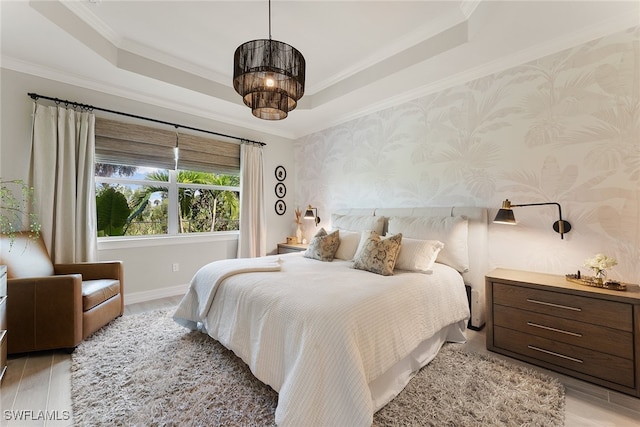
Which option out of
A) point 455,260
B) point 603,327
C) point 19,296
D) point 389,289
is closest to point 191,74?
point 19,296

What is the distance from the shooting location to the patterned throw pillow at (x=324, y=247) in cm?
Result: 286

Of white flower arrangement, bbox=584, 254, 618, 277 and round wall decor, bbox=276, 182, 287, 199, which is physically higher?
round wall decor, bbox=276, 182, 287, 199

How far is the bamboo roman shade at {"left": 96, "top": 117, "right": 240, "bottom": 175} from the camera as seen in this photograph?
315cm

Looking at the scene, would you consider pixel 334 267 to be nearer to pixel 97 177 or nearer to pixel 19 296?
pixel 19 296

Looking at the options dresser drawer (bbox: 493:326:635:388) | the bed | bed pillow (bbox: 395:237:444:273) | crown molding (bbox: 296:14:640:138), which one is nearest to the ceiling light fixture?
the bed

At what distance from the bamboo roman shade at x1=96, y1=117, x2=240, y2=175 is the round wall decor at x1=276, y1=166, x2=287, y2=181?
2.36 ft

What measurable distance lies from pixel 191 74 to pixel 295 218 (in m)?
2.69

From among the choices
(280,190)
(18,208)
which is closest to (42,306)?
(18,208)

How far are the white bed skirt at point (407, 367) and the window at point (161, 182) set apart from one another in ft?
10.8

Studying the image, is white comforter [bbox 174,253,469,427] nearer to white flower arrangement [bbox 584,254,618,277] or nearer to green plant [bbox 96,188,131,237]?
white flower arrangement [bbox 584,254,618,277]

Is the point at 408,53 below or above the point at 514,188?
above

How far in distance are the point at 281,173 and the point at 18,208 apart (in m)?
3.17

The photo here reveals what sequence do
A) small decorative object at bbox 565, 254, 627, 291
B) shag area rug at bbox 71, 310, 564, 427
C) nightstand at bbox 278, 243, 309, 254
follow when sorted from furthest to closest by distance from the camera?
nightstand at bbox 278, 243, 309, 254 → small decorative object at bbox 565, 254, 627, 291 → shag area rug at bbox 71, 310, 564, 427

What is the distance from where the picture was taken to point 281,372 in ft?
4.86
